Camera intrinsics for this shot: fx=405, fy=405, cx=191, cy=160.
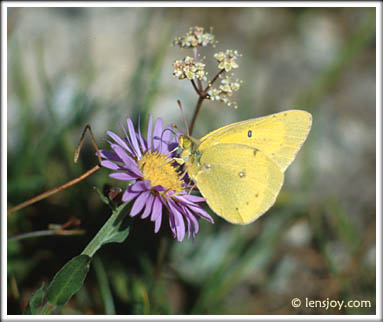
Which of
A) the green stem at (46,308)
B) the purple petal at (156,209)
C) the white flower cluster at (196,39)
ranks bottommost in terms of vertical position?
the green stem at (46,308)

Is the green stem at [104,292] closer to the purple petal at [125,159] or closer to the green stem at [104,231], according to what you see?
the green stem at [104,231]

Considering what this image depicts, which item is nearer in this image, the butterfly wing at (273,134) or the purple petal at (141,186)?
the purple petal at (141,186)

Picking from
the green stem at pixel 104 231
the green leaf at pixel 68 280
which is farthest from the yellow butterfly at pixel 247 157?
the green leaf at pixel 68 280

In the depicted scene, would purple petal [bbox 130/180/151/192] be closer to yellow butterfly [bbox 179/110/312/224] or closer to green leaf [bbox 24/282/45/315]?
yellow butterfly [bbox 179/110/312/224]

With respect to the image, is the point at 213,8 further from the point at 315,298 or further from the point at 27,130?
the point at 315,298

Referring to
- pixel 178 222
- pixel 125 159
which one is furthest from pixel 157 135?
pixel 178 222

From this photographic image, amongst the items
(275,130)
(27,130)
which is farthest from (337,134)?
(27,130)
